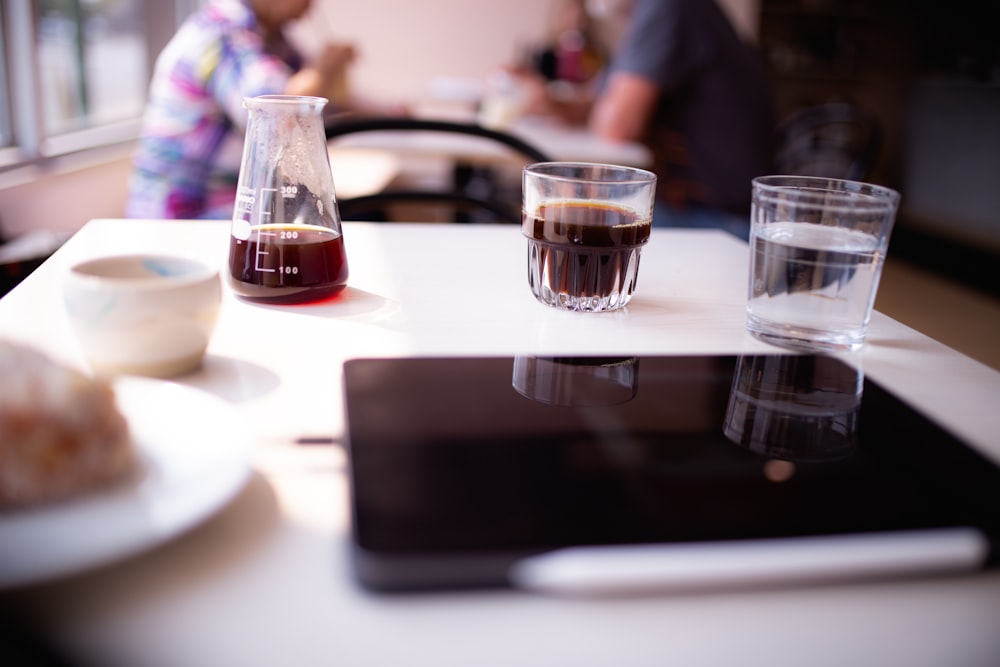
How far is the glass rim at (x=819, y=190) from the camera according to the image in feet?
2.32

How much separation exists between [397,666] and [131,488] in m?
0.16

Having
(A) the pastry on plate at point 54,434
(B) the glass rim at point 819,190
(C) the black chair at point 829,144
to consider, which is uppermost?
(B) the glass rim at point 819,190

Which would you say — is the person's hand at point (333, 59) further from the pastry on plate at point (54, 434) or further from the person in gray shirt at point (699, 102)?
the pastry on plate at point (54, 434)

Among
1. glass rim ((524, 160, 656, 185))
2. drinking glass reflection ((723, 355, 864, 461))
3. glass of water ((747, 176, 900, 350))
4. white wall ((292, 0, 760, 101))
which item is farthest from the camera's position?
white wall ((292, 0, 760, 101))

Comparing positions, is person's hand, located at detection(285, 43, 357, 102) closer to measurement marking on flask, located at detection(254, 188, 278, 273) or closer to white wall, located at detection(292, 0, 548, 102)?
measurement marking on flask, located at detection(254, 188, 278, 273)

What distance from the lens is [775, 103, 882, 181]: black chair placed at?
A: 101 inches

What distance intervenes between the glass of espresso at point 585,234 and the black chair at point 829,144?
6.03ft

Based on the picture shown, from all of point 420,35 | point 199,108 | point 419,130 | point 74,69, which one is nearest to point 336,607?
point 419,130

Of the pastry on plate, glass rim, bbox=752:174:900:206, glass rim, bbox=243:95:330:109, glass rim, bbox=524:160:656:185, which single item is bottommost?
the pastry on plate

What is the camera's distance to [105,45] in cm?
351

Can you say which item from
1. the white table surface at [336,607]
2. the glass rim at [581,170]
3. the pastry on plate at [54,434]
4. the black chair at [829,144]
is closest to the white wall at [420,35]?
the black chair at [829,144]

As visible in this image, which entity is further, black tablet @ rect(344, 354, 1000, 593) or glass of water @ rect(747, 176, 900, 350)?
glass of water @ rect(747, 176, 900, 350)

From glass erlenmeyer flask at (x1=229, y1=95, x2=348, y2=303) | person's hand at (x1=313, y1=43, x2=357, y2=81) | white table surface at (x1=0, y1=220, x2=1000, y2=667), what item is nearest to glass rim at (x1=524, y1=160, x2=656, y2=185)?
glass erlenmeyer flask at (x1=229, y1=95, x2=348, y2=303)

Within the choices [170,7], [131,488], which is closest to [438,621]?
[131,488]
